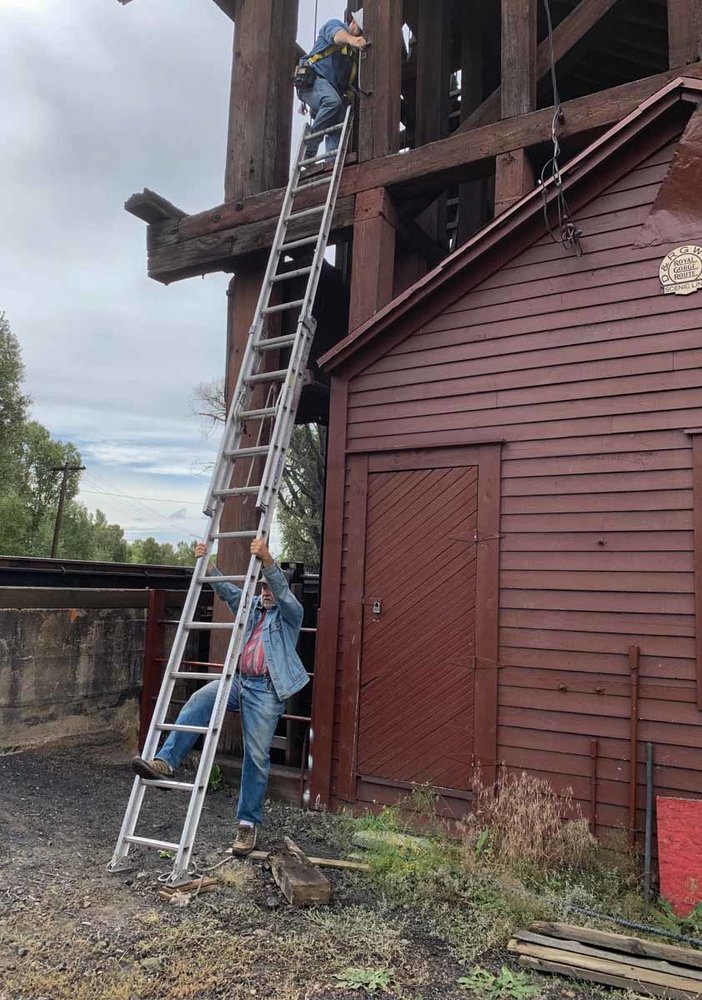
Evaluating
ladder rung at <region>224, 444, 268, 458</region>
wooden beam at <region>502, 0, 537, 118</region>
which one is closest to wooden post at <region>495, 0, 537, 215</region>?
wooden beam at <region>502, 0, 537, 118</region>

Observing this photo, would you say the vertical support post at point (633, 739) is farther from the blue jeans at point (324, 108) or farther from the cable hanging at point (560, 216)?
the blue jeans at point (324, 108)

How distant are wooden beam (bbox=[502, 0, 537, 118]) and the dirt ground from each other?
242 inches

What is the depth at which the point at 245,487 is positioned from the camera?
6430mm

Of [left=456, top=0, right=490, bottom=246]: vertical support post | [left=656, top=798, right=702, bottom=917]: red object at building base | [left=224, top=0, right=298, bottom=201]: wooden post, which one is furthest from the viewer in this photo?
[left=456, top=0, right=490, bottom=246]: vertical support post

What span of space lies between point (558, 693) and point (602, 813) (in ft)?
2.65

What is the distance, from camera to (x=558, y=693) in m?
5.31

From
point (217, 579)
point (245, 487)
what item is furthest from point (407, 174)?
point (217, 579)

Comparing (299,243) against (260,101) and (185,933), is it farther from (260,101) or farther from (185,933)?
(185,933)

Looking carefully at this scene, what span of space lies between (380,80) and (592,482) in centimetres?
458

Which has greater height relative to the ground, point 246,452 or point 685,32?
point 685,32

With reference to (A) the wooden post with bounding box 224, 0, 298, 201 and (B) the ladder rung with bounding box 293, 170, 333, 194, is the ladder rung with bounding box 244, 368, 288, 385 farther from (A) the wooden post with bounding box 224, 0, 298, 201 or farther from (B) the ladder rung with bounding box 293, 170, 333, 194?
(A) the wooden post with bounding box 224, 0, 298, 201

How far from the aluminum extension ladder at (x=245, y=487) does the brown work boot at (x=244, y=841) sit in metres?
0.40

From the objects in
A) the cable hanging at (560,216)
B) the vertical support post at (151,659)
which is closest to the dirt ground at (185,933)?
the vertical support post at (151,659)

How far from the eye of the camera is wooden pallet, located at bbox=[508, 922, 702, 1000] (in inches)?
138
